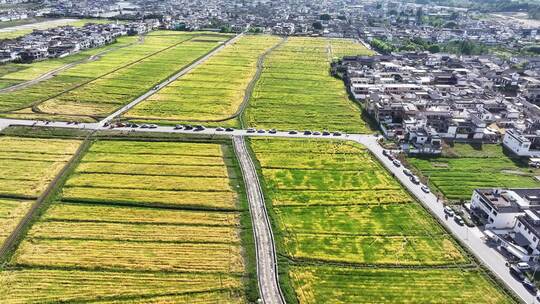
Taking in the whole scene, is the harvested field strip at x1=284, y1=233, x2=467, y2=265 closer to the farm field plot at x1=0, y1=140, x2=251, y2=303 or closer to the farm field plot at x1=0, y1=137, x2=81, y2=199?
the farm field plot at x1=0, y1=140, x2=251, y2=303

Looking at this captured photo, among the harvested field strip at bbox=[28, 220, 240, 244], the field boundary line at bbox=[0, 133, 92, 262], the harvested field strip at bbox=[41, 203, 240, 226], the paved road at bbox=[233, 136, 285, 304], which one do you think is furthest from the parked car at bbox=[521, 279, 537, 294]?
the field boundary line at bbox=[0, 133, 92, 262]

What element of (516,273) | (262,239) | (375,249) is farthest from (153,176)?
(516,273)

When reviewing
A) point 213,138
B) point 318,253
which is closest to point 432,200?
point 318,253

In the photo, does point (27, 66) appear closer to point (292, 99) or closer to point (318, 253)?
point (292, 99)

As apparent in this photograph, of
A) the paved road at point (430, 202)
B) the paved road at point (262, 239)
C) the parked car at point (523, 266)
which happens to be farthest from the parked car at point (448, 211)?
the paved road at point (262, 239)

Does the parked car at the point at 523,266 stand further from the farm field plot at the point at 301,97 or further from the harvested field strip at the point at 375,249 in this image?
the farm field plot at the point at 301,97

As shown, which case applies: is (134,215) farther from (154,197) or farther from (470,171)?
(470,171)
